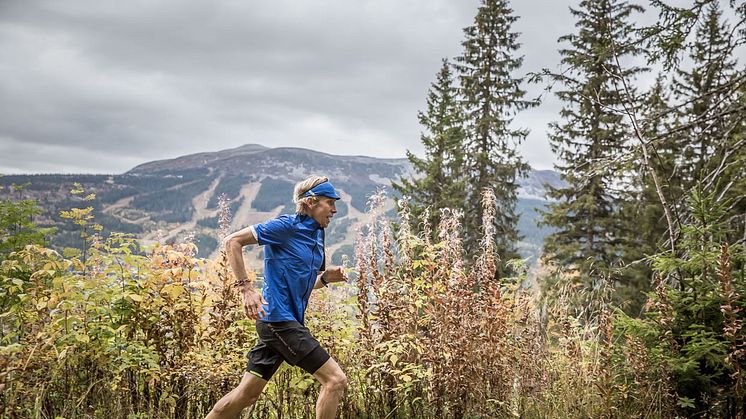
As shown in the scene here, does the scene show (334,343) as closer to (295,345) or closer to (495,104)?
(295,345)

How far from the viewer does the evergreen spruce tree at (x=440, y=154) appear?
82.1 ft

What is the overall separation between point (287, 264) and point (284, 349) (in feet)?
2.19

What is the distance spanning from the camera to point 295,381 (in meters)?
4.84

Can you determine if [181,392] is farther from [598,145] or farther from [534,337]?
[598,145]

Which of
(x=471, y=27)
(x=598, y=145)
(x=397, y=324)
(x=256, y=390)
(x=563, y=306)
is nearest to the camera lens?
(x=256, y=390)

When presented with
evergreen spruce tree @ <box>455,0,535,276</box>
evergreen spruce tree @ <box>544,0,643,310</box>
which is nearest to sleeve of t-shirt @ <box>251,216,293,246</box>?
evergreen spruce tree @ <box>544,0,643,310</box>

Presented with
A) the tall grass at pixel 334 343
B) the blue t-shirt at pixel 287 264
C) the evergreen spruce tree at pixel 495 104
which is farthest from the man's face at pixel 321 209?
the evergreen spruce tree at pixel 495 104

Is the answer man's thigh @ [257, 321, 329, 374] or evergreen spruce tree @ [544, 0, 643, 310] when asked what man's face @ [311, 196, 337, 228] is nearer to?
man's thigh @ [257, 321, 329, 374]

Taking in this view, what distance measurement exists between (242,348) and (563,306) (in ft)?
12.2

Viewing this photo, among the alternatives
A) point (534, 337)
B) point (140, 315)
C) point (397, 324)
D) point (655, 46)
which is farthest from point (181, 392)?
point (655, 46)

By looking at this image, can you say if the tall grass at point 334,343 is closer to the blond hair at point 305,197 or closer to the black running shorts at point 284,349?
the black running shorts at point 284,349

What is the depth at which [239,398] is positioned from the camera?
3887 millimetres

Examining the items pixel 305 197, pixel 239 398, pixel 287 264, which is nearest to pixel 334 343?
pixel 239 398

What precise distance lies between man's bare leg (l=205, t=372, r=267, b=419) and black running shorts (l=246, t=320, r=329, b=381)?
2.3 inches
